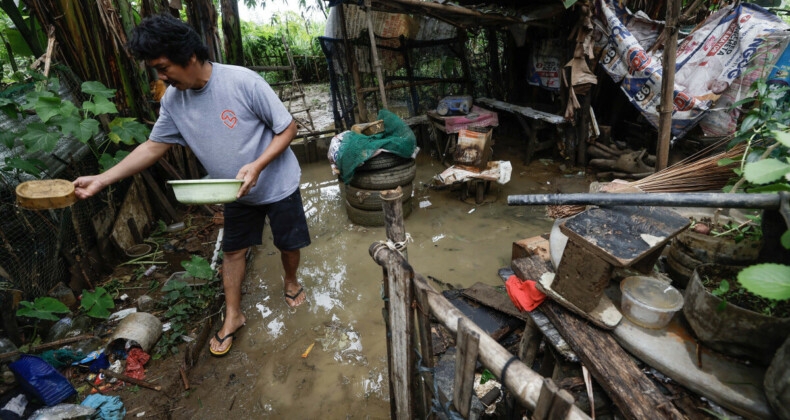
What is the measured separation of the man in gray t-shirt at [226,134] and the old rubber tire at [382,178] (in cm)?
168

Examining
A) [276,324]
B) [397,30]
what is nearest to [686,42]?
[397,30]

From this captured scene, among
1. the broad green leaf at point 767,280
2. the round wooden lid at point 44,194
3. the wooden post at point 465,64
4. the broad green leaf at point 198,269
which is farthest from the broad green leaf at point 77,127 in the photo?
the wooden post at point 465,64

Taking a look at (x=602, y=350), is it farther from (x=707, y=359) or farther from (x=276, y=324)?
(x=276, y=324)

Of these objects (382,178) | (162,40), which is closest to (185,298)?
(162,40)

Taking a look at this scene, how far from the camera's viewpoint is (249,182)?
216 cm

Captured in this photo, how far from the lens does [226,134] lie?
2.36 m

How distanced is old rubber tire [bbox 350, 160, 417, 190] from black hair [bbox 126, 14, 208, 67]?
263 cm

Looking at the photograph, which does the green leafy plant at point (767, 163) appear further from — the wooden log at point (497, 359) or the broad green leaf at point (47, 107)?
the broad green leaf at point (47, 107)

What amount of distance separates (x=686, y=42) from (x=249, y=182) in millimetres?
6468

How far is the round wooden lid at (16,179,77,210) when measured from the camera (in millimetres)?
1837

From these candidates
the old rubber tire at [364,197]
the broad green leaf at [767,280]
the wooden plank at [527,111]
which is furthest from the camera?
the wooden plank at [527,111]

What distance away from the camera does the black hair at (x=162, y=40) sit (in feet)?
6.34

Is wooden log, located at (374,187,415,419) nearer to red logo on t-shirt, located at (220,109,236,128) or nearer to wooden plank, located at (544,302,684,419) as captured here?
wooden plank, located at (544,302,684,419)

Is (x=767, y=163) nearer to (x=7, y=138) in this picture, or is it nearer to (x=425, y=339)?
(x=425, y=339)
